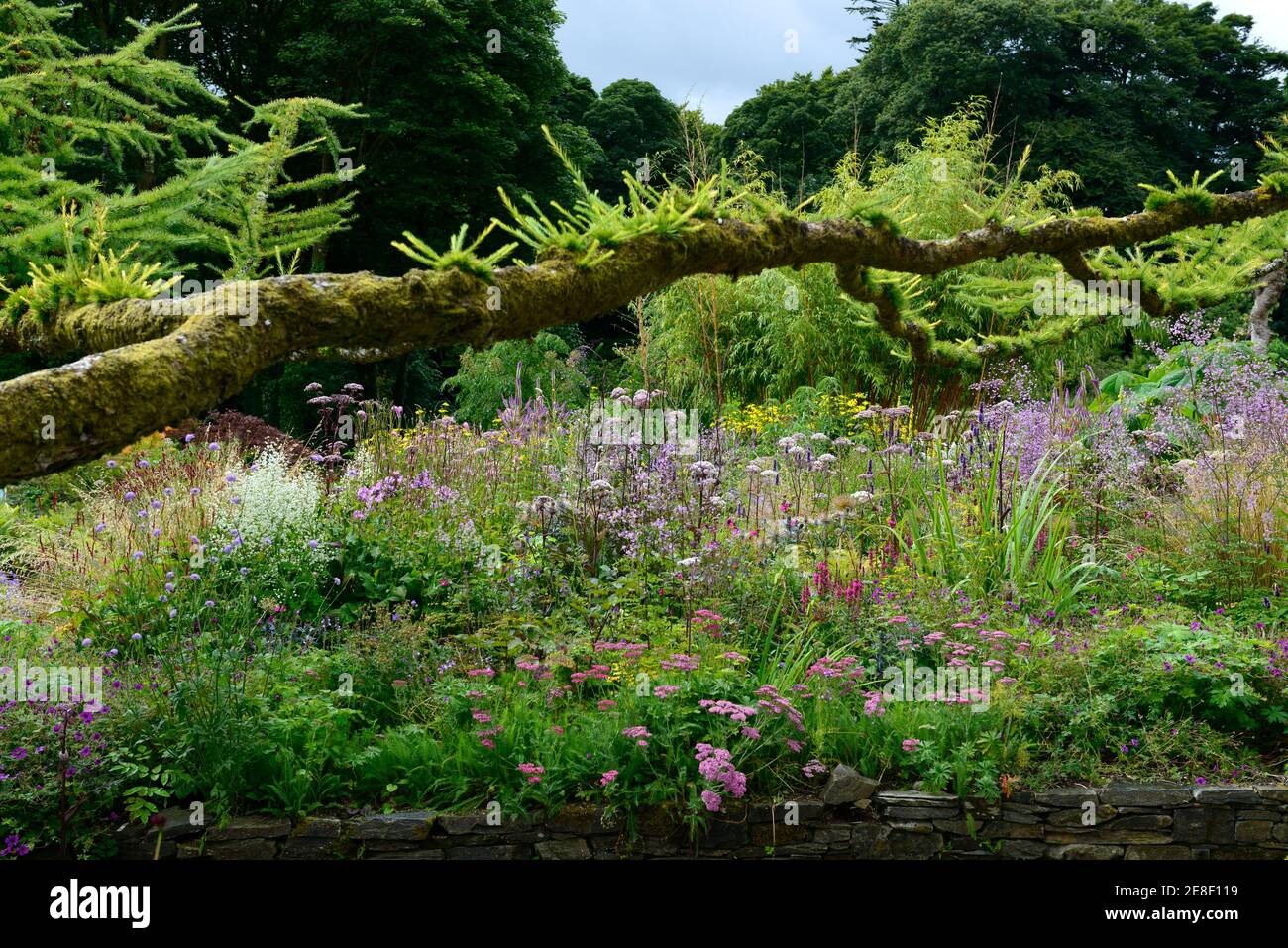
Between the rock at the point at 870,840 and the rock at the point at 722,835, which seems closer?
the rock at the point at 722,835

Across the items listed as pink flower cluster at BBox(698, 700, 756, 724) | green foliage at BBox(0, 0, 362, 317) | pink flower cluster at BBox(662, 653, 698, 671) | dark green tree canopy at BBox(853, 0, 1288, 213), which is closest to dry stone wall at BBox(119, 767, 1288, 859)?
pink flower cluster at BBox(698, 700, 756, 724)

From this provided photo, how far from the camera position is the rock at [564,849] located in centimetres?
368

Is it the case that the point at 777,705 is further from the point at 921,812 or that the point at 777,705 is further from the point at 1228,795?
the point at 1228,795

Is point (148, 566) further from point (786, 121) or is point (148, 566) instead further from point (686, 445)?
point (786, 121)

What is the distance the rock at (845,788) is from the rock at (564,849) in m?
0.92

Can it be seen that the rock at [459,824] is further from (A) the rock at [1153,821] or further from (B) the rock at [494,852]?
(A) the rock at [1153,821]

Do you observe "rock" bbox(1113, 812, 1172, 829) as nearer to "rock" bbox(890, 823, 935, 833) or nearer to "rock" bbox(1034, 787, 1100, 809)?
"rock" bbox(1034, 787, 1100, 809)

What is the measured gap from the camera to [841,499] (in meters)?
5.70

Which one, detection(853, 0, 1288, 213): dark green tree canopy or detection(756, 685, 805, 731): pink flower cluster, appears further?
detection(853, 0, 1288, 213): dark green tree canopy

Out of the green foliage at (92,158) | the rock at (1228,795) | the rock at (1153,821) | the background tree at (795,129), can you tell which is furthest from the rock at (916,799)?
the background tree at (795,129)

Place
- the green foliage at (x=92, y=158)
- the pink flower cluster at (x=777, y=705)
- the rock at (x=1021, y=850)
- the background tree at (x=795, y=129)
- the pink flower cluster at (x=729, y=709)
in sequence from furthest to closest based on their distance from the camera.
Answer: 1. the background tree at (x=795, y=129)
2. the green foliage at (x=92, y=158)
3. the rock at (x=1021, y=850)
4. the pink flower cluster at (x=777, y=705)
5. the pink flower cluster at (x=729, y=709)

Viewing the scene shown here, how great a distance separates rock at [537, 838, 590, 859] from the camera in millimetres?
3684

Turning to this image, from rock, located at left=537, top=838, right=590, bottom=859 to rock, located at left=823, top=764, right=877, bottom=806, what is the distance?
921 mm

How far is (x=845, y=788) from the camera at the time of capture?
3.79m
